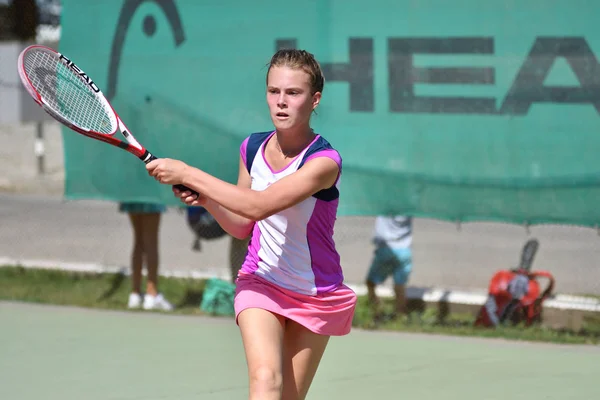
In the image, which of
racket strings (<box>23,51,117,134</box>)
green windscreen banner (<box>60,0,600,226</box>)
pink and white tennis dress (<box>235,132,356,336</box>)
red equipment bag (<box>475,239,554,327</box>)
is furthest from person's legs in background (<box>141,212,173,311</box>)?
pink and white tennis dress (<box>235,132,356,336</box>)

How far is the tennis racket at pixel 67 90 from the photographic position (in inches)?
160

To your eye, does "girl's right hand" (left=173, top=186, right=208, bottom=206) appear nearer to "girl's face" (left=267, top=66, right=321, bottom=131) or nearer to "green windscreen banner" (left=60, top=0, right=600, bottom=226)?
"girl's face" (left=267, top=66, right=321, bottom=131)

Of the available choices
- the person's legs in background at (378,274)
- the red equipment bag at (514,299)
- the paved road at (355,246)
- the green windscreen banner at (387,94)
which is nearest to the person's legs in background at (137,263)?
the green windscreen banner at (387,94)

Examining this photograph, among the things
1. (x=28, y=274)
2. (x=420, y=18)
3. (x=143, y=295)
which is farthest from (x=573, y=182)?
(x=28, y=274)

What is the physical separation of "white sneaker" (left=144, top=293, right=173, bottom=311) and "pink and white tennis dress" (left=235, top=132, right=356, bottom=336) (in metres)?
4.05

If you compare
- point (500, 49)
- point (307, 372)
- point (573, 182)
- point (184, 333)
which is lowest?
point (184, 333)

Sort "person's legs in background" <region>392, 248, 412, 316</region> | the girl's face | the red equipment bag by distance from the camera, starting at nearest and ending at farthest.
→ the girl's face < the red equipment bag < "person's legs in background" <region>392, 248, 412, 316</region>

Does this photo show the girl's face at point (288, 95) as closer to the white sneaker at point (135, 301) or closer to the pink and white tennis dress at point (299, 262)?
the pink and white tennis dress at point (299, 262)

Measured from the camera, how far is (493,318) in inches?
278

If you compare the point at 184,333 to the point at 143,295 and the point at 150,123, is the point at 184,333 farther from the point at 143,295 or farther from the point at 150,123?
the point at 150,123

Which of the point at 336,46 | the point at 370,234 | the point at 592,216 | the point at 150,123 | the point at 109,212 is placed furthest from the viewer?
the point at 109,212

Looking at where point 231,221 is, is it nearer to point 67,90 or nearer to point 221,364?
point 67,90

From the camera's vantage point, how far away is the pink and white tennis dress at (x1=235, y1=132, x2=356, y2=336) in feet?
12.0

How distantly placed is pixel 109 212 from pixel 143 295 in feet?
14.8
